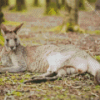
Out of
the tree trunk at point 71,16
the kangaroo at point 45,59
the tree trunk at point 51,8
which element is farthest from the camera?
the tree trunk at point 51,8

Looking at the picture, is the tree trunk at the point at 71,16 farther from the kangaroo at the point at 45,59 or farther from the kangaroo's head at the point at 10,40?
the kangaroo's head at the point at 10,40

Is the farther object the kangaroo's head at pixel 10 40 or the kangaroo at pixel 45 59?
the kangaroo's head at pixel 10 40

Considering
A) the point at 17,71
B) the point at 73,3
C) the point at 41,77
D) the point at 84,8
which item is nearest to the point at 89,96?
the point at 41,77

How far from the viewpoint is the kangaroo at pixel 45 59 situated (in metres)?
3.91

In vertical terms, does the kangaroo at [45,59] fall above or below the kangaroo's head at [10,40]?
below

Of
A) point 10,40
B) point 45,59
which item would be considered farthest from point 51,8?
point 10,40

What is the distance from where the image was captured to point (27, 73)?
14.1ft

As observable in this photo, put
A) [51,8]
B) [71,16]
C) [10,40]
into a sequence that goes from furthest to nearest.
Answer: [51,8] → [71,16] → [10,40]

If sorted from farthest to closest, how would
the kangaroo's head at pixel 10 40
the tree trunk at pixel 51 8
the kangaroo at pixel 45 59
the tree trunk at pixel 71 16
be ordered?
the tree trunk at pixel 51 8 < the tree trunk at pixel 71 16 < the kangaroo's head at pixel 10 40 < the kangaroo at pixel 45 59

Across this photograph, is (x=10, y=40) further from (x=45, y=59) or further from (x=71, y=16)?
(x=71, y=16)

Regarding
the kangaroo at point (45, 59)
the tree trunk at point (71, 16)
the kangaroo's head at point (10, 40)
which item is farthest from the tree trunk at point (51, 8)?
the kangaroo's head at point (10, 40)

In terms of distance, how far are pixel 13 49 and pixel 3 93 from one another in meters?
1.12

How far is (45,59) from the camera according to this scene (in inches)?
165

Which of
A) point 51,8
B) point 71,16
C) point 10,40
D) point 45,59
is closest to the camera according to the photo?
point 10,40
